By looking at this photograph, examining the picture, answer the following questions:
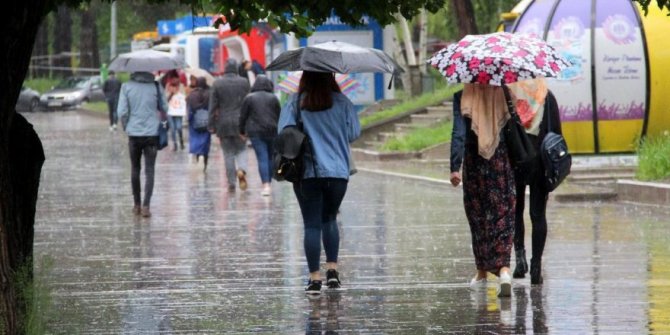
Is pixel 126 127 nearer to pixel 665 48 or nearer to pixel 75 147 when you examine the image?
pixel 665 48

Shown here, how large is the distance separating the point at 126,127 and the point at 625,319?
844 cm

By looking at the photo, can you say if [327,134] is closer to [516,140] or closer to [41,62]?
[516,140]

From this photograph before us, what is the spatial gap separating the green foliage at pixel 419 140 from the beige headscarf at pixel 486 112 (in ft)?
54.4

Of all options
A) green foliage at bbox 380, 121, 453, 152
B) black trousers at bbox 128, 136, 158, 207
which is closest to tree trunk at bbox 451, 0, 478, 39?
green foliage at bbox 380, 121, 453, 152

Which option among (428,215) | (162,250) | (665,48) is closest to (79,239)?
(162,250)

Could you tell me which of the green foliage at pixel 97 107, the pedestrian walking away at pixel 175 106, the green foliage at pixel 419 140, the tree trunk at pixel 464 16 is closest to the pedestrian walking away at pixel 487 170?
the green foliage at pixel 419 140

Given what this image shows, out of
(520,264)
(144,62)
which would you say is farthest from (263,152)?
(520,264)

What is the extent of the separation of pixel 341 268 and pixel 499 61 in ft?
9.33

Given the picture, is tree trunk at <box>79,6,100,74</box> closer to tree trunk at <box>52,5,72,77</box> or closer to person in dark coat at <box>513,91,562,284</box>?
tree trunk at <box>52,5,72,77</box>

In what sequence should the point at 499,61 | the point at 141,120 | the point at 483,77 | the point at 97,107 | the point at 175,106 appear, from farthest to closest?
1. the point at 97,107
2. the point at 175,106
3. the point at 141,120
4. the point at 483,77
5. the point at 499,61

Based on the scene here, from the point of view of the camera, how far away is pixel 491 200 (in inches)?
395

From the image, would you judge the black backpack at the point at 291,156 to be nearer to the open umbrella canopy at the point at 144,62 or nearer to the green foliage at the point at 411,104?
the open umbrella canopy at the point at 144,62

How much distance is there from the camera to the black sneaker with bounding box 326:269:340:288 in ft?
34.4

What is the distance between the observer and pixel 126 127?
53.2 ft
